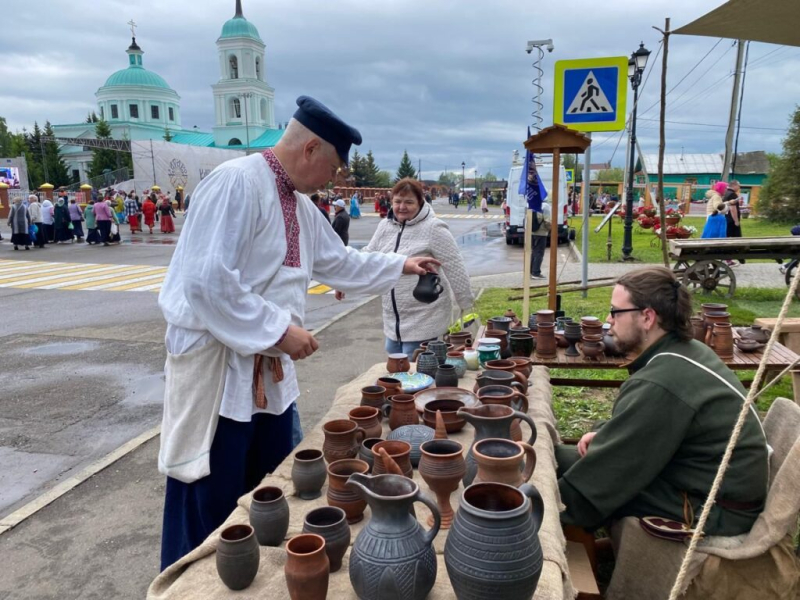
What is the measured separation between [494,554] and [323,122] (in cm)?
167

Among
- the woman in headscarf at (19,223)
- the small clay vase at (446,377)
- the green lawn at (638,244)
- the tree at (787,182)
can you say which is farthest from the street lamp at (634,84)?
the woman in headscarf at (19,223)

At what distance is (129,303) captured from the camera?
10.2 metres

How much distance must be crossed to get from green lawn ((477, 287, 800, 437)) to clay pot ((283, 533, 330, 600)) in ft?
11.4

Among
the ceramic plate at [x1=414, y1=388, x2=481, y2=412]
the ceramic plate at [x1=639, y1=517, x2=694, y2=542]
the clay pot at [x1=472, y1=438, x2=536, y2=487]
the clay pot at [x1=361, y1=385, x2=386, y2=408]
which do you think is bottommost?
the ceramic plate at [x1=639, y1=517, x2=694, y2=542]

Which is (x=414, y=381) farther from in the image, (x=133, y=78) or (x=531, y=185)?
(x=133, y=78)

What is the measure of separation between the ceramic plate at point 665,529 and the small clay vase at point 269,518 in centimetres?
148

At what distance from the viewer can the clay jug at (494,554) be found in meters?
1.37

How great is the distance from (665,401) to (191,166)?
38.8 metres

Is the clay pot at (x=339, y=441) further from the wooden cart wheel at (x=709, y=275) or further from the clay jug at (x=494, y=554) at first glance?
the wooden cart wheel at (x=709, y=275)

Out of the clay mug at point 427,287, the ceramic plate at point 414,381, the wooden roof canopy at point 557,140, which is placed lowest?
the ceramic plate at point 414,381

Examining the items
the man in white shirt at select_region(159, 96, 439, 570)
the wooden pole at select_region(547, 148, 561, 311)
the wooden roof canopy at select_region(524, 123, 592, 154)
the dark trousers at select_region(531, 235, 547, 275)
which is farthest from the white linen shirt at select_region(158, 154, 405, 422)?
the dark trousers at select_region(531, 235, 547, 275)

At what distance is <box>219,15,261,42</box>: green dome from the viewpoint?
2464 inches

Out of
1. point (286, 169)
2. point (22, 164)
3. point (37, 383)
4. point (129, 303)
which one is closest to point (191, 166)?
point (22, 164)

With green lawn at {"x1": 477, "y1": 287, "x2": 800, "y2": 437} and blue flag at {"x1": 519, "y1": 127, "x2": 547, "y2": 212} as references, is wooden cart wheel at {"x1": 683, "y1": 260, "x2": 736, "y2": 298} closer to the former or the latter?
green lawn at {"x1": 477, "y1": 287, "x2": 800, "y2": 437}
